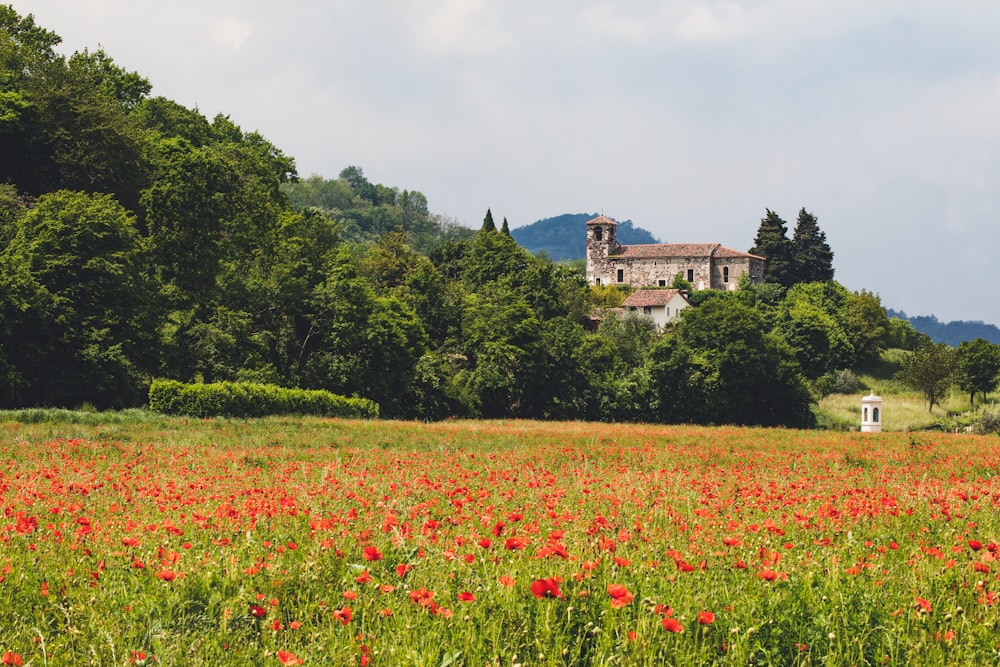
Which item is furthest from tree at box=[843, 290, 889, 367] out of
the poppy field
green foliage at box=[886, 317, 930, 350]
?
the poppy field

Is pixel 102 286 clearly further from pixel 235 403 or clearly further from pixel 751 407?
pixel 751 407

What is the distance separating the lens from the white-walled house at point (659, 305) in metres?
104

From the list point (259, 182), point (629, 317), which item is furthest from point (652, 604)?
point (629, 317)

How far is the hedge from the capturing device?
33.5m

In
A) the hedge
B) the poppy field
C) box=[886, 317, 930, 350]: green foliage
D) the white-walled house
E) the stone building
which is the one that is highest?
the stone building

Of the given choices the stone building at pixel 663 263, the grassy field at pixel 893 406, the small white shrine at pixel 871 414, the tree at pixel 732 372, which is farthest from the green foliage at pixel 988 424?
the stone building at pixel 663 263

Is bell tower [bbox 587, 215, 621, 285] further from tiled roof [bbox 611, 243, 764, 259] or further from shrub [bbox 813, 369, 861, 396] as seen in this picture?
shrub [bbox 813, 369, 861, 396]

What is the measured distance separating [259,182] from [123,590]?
54.9m

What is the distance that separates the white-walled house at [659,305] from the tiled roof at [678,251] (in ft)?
67.2

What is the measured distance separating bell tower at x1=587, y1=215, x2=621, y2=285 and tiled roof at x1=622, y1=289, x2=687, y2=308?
25.6m

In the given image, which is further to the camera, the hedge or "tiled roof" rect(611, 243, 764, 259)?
"tiled roof" rect(611, 243, 764, 259)

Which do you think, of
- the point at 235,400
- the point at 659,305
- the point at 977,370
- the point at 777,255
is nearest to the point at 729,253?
the point at 777,255

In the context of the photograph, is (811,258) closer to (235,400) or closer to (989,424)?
(989,424)

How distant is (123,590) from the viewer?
17.8 feet
